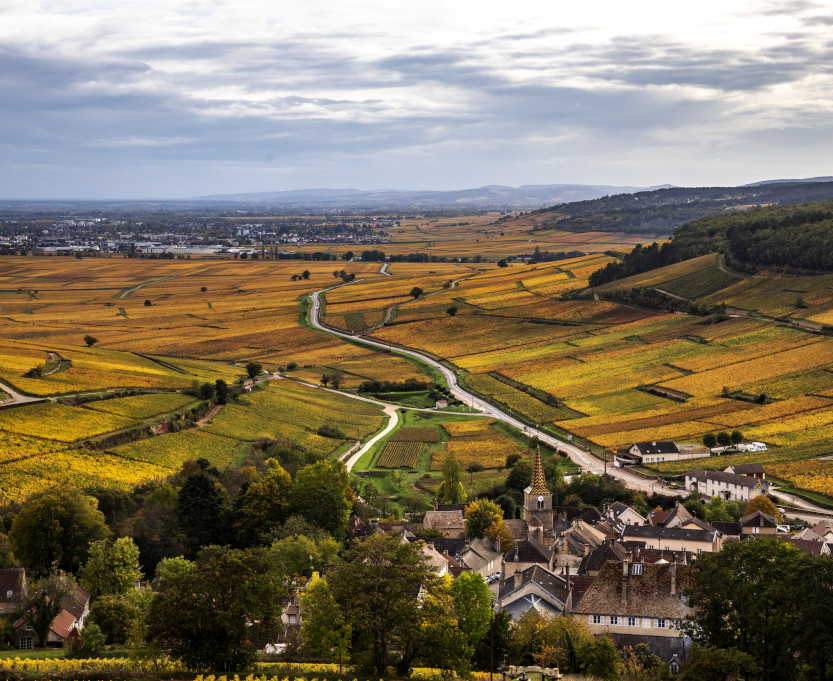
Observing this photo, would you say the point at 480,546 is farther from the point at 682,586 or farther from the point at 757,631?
the point at 757,631

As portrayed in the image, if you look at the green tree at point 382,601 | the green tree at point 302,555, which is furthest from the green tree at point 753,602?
the green tree at point 302,555

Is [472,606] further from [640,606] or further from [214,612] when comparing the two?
[214,612]

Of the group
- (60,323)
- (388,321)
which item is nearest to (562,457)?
(388,321)

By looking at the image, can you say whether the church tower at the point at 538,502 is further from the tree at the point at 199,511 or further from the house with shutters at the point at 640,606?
the tree at the point at 199,511

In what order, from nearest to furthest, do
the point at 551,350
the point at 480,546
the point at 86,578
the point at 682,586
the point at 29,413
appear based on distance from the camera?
the point at 682,586 → the point at 86,578 → the point at 480,546 → the point at 29,413 → the point at 551,350

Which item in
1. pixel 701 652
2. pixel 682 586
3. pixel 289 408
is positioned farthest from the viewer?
pixel 289 408

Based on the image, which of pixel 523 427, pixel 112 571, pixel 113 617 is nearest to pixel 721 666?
pixel 113 617

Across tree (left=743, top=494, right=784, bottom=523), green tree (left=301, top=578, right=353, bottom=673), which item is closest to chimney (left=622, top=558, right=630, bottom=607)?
green tree (left=301, top=578, right=353, bottom=673)
